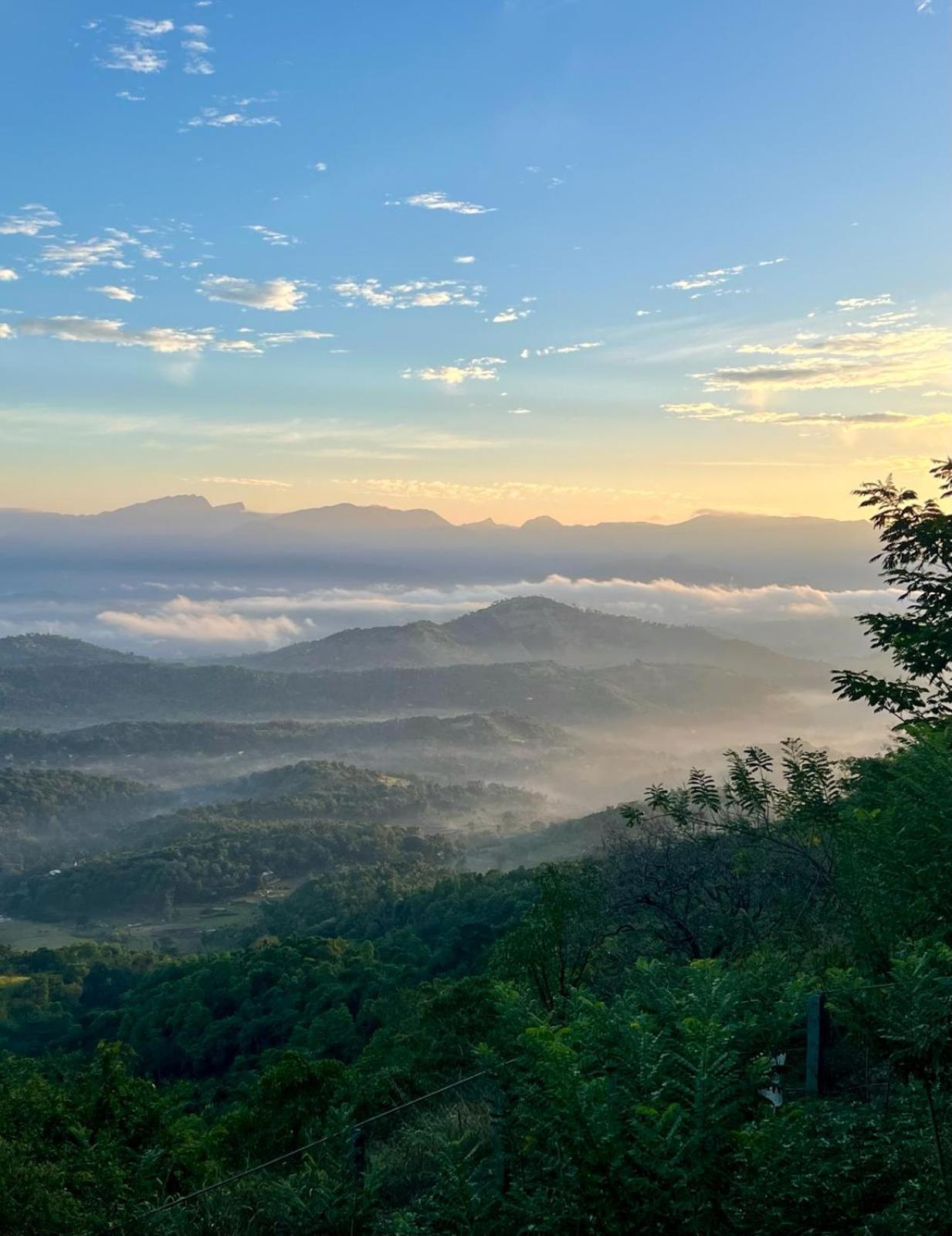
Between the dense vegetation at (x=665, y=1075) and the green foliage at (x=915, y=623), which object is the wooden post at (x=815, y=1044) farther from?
the green foliage at (x=915, y=623)

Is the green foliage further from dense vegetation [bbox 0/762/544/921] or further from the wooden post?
dense vegetation [bbox 0/762/544/921]

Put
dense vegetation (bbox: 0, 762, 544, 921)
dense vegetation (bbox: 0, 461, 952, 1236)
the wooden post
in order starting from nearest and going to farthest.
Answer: dense vegetation (bbox: 0, 461, 952, 1236)
the wooden post
dense vegetation (bbox: 0, 762, 544, 921)

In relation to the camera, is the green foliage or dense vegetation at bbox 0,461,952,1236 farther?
the green foliage

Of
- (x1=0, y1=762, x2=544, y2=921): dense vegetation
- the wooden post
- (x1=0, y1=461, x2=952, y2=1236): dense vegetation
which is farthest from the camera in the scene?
(x1=0, y1=762, x2=544, y2=921): dense vegetation

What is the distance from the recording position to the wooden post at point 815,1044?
372 inches

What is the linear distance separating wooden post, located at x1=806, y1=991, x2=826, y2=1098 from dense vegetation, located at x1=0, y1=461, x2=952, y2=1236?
34mm

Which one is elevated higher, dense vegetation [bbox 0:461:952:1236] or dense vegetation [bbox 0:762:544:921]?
dense vegetation [bbox 0:461:952:1236]

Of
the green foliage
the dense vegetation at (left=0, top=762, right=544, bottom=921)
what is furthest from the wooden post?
the dense vegetation at (left=0, top=762, right=544, bottom=921)

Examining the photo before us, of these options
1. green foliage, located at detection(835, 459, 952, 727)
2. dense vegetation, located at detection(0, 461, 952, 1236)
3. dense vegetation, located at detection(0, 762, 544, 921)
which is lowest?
dense vegetation, located at detection(0, 762, 544, 921)

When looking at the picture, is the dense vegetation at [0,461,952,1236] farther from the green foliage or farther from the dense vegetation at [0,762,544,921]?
the dense vegetation at [0,762,544,921]

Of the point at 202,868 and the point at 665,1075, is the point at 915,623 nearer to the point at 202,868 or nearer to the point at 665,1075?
the point at 665,1075

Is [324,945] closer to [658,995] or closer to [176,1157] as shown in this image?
[176,1157]

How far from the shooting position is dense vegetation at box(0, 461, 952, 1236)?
6820 millimetres

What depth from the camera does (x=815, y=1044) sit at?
954 centimetres
